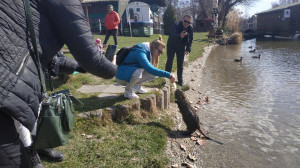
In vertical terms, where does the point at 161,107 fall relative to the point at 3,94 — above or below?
below

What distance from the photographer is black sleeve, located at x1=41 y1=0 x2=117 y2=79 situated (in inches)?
62.1

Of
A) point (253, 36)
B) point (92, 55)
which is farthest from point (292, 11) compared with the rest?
point (92, 55)

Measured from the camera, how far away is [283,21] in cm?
3778

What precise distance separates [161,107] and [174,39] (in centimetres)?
241

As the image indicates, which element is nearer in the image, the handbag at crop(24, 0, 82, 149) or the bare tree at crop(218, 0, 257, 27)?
the handbag at crop(24, 0, 82, 149)

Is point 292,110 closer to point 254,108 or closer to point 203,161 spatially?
point 254,108

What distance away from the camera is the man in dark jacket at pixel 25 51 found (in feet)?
4.53

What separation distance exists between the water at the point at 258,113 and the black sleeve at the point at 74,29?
9.29 ft

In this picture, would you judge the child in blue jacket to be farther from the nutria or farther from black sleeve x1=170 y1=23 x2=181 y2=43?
black sleeve x1=170 y1=23 x2=181 y2=43

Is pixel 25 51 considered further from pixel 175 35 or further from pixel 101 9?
pixel 101 9

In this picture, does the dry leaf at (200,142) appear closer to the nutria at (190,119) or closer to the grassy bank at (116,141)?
the nutria at (190,119)

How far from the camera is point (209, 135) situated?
14.7ft

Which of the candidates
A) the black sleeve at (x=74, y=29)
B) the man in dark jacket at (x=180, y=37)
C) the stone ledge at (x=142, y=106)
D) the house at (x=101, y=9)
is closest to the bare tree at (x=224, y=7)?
the house at (x=101, y=9)

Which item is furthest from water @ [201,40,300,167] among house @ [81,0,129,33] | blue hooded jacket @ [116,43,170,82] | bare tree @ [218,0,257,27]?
bare tree @ [218,0,257,27]
